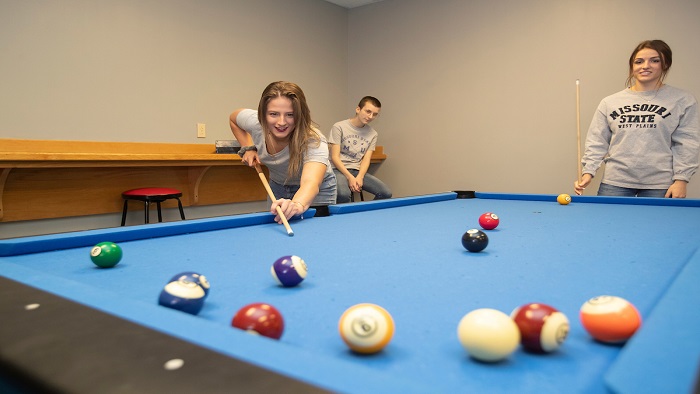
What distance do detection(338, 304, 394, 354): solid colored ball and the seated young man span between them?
3851 mm

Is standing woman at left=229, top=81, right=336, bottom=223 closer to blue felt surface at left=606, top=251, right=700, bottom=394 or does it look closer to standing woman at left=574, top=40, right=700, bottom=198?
blue felt surface at left=606, top=251, right=700, bottom=394

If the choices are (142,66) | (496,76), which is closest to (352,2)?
(496,76)

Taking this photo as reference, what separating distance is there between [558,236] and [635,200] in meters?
1.32

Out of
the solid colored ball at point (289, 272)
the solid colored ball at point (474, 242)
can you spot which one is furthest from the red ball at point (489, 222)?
the solid colored ball at point (289, 272)

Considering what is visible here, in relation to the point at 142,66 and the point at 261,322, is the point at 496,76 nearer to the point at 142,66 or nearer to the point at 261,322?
the point at 142,66

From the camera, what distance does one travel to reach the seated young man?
180 inches

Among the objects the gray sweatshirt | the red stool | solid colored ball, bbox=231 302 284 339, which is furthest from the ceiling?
solid colored ball, bbox=231 302 284 339

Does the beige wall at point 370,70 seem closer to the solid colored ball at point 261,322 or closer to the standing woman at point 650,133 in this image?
the standing woman at point 650,133

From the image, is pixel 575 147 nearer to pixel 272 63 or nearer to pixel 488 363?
pixel 272 63

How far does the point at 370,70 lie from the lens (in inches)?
236

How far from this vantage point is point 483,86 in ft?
16.6

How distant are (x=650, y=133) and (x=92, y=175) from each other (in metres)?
3.78

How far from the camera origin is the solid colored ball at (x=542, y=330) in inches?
23.9

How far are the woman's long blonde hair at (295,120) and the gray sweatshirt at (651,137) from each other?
190 cm
